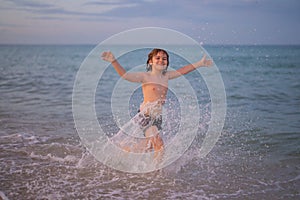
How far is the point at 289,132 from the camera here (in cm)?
654

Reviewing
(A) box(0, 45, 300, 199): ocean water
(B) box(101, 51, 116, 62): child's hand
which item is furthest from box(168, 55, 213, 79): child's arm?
(A) box(0, 45, 300, 199): ocean water

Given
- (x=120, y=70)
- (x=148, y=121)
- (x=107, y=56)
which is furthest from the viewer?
(x=148, y=121)

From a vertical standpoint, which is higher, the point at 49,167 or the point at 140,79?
the point at 140,79

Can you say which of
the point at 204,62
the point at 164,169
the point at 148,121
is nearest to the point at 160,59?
the point at 204,62

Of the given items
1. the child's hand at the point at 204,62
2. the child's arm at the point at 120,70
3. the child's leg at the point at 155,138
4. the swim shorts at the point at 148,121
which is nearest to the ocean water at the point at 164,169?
the child's leg at the point at 155,138

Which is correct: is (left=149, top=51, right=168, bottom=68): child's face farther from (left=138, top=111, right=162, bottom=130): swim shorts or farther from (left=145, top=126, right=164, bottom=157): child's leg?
(left=145, top=126, right=164, bottom=157): child's leg

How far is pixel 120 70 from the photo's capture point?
4285 millimetres

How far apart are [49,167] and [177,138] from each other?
1.99m

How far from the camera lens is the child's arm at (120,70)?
13.4ft

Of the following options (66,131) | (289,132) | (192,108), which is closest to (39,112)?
(66,131)

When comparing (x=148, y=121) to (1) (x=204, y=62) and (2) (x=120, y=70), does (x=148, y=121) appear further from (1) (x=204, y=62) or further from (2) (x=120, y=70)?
(1) (x=204, y=62)

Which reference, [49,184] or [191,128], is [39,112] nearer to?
[191,128]

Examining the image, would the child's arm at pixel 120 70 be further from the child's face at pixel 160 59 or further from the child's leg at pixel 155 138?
the child's leg at pixel 155 138

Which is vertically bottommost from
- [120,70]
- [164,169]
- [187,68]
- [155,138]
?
[164,169]
